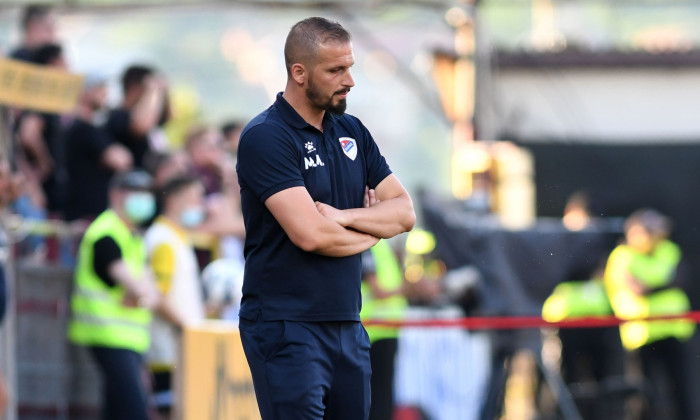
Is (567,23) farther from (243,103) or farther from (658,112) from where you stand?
(243,103)

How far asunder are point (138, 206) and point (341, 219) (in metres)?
4.61

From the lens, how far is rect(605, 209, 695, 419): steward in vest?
14.2 m

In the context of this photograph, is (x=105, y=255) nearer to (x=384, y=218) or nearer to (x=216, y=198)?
(x=216, y=198)

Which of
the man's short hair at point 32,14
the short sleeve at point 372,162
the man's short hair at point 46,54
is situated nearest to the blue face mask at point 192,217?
the man's short hair at point 46,54

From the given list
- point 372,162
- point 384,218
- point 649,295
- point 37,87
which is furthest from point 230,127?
point 384,218

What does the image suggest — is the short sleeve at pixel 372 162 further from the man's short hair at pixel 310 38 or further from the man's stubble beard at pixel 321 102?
the man's short hair at pixel 310 38

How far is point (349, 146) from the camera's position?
566cm

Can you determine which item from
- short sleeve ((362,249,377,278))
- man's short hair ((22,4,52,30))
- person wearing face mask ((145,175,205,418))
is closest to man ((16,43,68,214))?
man's short hair ((22,4,52,30))

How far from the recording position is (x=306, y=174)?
553 centimetres

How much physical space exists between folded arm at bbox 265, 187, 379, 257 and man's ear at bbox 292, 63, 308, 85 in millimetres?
465

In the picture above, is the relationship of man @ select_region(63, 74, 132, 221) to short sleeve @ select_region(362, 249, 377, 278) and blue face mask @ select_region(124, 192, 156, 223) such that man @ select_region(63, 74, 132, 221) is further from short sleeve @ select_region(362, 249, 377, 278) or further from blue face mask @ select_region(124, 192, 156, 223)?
short sleeve @ select_region(362, 249, 377, 278)

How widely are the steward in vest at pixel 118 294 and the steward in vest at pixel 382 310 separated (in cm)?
174

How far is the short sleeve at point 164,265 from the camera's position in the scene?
10156mm

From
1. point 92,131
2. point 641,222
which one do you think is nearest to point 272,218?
point 92,131
